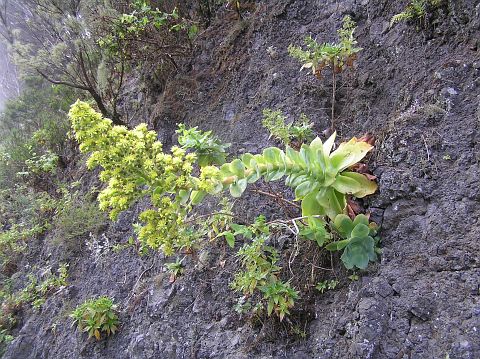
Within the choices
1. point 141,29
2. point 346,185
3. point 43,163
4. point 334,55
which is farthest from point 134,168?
point 43,163

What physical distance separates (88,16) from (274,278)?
12.7ft

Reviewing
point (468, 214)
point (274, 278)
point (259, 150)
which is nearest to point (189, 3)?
point (259, 150)

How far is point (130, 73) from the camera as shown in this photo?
5.70m

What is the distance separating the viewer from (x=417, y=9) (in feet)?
9.80

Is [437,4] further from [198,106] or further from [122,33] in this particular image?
[122,33]

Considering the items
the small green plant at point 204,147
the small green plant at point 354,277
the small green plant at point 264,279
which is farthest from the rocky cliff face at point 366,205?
the small green plant at point 204,147

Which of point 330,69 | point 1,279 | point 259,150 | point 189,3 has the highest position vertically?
point 189,3

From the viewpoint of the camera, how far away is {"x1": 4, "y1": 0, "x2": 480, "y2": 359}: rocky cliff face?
212 centimetres

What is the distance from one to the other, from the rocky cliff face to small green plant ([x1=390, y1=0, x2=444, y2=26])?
83mm

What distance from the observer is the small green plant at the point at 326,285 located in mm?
2475

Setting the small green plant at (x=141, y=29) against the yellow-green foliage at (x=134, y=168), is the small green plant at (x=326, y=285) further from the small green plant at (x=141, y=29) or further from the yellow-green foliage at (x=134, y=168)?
the small green plant at (x=141, y=29)

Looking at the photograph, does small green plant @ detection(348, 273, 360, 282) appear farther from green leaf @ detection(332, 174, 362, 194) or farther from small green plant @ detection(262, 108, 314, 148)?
small green plant @ detection(262, 108, 314, 148)

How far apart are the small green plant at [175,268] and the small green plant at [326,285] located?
1.30m

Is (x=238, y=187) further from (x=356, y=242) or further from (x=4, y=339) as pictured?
(x=4, y=339)
